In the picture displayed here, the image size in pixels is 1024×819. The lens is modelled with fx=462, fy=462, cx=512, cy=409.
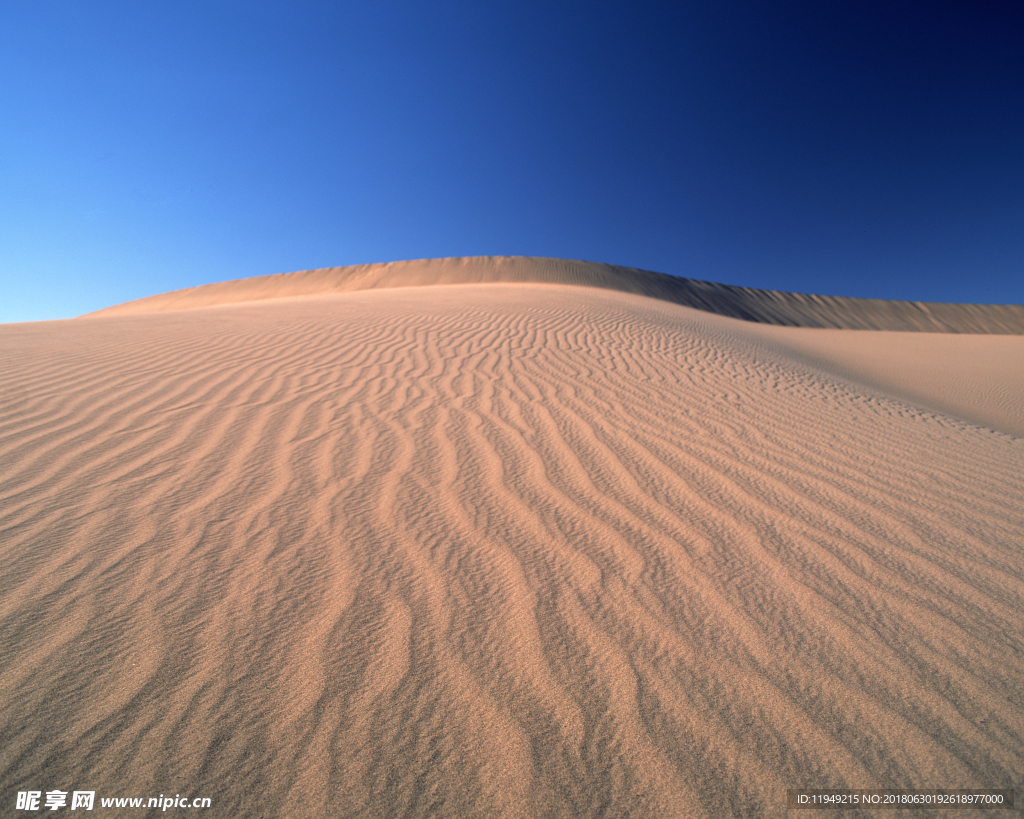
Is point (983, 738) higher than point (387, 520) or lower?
lower

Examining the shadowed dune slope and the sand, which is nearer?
the sand

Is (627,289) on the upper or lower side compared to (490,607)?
upper

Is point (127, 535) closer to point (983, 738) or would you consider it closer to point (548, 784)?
point (548, 784)

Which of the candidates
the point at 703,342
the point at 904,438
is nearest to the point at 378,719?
the point at 904,438

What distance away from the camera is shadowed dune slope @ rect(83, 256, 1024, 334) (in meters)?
38.4

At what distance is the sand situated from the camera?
1223 mm

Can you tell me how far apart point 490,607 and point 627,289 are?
3763cm

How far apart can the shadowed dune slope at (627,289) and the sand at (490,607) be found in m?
35.2

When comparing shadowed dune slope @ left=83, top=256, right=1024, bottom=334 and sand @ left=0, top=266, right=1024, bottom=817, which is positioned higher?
shadowed dune slope @ left=83, top=256, right=1024, bottom=334

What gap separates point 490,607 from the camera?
5.76 feet

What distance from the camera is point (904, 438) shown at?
3.99m

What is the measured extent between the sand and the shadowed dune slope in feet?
116

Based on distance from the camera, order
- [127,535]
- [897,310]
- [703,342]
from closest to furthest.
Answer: [127,535]
[703,342]
[897,310]

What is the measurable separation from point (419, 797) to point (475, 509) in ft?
4.43
